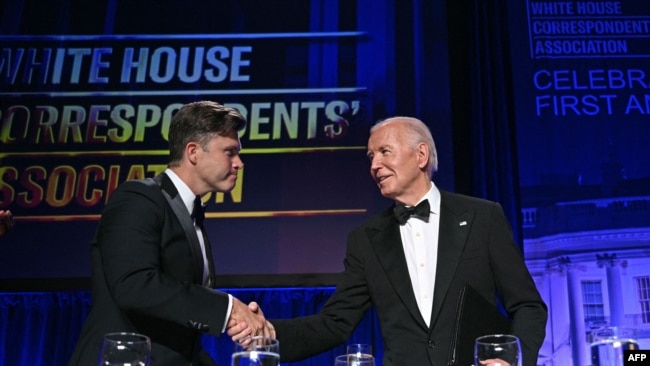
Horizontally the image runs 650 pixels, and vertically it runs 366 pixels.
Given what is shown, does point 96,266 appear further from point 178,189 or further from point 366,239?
point 366,239

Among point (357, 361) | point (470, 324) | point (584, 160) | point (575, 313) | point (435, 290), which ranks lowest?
point (357, 361)

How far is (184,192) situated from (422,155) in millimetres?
875

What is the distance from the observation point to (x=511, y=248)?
233 centimetres

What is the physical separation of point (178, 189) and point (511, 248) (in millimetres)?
1103

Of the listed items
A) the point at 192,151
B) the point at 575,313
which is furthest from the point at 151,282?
the point at 575,313

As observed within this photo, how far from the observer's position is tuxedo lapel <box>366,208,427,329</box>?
7.46 feet

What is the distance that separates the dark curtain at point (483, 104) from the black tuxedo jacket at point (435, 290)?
82.8 inches

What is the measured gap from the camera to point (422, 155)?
2.58 meters

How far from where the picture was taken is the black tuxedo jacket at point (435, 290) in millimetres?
2209

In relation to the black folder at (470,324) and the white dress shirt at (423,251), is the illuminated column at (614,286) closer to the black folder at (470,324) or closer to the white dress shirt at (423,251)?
the white dress shirt at (423,251)

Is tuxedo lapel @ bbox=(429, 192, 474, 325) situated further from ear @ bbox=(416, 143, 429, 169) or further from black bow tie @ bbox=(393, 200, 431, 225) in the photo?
ear @ bbox=(416, 143, 429, 169)

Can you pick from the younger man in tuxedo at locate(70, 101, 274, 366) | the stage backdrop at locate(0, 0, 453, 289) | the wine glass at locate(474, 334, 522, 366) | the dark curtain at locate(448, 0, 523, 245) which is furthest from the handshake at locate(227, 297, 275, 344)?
the dark curtain at locate(448, 0, 523, 245)

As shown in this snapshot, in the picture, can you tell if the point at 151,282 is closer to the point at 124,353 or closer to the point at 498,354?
the point at 124,353

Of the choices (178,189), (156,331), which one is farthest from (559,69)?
(156,331)
